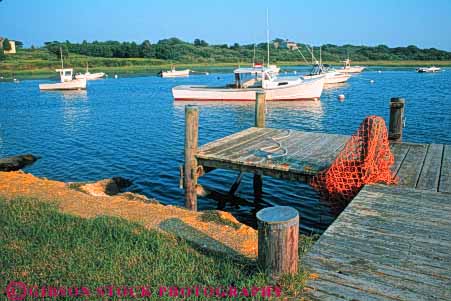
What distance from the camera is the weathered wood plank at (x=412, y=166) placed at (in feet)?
24.2

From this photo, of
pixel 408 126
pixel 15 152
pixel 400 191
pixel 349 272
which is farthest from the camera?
pixel 408 126

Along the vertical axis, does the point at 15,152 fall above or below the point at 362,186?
below

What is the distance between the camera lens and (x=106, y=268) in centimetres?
486

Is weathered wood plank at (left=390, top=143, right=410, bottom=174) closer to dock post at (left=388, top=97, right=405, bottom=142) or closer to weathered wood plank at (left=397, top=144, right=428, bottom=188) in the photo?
weathered wood plank at (left=397, top=144, right=428, bottom=188)

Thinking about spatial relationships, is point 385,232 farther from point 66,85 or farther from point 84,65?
point 84,65

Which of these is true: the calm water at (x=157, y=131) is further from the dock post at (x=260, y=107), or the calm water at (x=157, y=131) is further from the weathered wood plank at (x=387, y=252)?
the weathered wood plank at (x=387, y=252)

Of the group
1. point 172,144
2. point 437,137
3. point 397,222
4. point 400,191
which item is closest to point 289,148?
point 400,191

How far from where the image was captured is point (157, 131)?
951 inches

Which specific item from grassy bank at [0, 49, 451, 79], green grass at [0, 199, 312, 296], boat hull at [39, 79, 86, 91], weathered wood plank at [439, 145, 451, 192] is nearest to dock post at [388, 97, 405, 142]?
weathered wood plank at [439, 145, 451, 192]

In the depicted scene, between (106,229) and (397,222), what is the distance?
171 inches

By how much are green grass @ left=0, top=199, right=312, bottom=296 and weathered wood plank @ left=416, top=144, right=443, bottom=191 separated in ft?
8.90

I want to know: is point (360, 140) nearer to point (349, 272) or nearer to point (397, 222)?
point (397, 222)

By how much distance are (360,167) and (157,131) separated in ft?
59.7

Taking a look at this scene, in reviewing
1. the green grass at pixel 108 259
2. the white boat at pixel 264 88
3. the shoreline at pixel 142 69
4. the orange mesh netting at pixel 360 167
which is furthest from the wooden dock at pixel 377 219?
the shoreline at pixel 142 69
